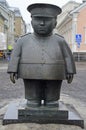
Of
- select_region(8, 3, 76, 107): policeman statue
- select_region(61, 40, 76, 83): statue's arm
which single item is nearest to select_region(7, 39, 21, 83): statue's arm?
select_region(8, 3, 76, 107): policeman statue

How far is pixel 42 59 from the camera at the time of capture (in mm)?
5020

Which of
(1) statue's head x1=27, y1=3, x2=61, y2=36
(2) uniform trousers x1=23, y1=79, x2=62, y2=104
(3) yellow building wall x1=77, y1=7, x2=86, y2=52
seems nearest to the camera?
(1) statue's head x1=27, y1=3, x2=61, y2=36

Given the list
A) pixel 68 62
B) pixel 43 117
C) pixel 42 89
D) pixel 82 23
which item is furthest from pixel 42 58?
pixel 82 23

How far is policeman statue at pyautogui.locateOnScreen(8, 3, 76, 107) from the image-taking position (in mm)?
5008

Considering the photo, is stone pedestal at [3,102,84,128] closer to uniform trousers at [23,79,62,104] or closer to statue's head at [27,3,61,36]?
uniform trousers at [23,79,62,104]

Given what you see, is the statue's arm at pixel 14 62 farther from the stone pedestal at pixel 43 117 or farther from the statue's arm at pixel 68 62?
the statue's arm at pixel 68 62

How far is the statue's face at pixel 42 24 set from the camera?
198 inches

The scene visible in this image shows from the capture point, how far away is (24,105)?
5.44m

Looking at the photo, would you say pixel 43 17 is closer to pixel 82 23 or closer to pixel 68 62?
pixel 68 62

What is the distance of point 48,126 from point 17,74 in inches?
34.7

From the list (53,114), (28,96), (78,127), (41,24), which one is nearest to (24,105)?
(28,96)

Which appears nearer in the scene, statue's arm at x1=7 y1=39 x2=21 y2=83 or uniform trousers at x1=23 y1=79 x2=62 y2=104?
statue's arm at x1=7 y1=39 x2=21 y2=83

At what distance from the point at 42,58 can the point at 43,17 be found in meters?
Result: 0.59

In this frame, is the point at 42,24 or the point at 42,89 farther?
the point at 42,89
